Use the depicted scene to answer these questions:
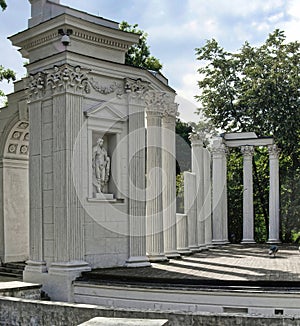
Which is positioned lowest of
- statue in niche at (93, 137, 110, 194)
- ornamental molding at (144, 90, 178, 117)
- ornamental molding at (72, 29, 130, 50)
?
statue in niche at (93, 137, 110, 194)

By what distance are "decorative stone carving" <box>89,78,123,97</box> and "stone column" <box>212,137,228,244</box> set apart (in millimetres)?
16134

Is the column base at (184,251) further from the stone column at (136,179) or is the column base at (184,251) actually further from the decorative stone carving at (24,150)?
the decorative stone carving at (24,150)

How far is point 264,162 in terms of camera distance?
44562 millimetres

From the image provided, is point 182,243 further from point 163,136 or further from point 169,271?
point 169,271

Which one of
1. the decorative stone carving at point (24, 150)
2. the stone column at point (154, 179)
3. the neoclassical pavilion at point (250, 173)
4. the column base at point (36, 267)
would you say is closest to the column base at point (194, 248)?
the stone column at point (154, 179)

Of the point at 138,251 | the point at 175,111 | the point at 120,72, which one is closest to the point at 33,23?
the point at 120,72

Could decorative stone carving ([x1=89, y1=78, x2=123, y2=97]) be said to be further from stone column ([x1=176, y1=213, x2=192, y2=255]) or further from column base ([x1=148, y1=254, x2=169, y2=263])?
stone column ([x1=176, y1=213, x2=192, y2=255])

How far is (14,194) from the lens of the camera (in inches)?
992

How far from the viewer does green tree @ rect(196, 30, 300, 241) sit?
132 ft

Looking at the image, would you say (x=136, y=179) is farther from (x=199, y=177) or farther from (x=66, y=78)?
(x=199, y=177)

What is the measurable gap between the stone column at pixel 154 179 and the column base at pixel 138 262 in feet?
5.54

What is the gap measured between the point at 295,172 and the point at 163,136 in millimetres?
20332

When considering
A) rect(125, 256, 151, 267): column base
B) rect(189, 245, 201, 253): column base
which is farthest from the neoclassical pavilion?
rect(125, 256, 151, 267): column base

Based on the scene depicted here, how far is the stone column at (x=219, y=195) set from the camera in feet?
115
